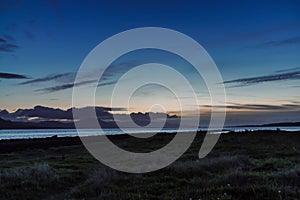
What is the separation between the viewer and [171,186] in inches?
505

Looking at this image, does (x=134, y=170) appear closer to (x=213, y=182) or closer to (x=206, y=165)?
(x=206, y=165)

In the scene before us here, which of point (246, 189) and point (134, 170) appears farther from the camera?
point (134, 170)

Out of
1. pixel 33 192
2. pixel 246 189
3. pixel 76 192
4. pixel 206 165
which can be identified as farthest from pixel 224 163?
pixel 33 192

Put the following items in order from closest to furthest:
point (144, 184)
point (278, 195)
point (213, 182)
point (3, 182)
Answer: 1. point (278, 195)
2. point (213, 182)
3. point (144, 184)
4. point (3, 182)

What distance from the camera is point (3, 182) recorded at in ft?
49.1

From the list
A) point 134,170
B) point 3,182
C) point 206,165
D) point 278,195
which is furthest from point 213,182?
point 3,182

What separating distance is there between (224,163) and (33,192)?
1020 cm

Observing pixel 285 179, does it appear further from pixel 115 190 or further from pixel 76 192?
pixel 76 192

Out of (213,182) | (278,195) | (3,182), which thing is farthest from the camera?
(3,182)

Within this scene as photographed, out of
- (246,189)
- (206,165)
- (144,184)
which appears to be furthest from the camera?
(206,165)

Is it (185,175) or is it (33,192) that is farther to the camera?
(185,175)

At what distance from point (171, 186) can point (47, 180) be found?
6575 millimetres

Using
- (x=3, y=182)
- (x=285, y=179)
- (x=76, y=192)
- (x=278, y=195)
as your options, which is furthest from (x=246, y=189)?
(x=3, y=182)

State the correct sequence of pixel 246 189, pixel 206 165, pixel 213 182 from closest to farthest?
pixel 246 189
pixel 213 182
pixel 206 165
